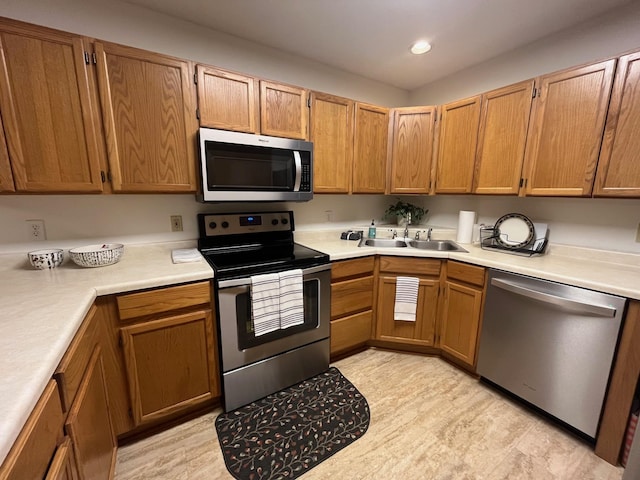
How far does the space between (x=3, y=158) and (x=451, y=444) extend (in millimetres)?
2688

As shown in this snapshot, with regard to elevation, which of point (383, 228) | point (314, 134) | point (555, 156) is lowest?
point (383, 228)

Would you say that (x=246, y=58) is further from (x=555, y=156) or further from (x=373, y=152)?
(x=555, y=156)

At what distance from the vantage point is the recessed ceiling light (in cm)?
201

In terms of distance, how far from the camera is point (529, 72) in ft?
6.73

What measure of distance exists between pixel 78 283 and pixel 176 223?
→ 2.58ft

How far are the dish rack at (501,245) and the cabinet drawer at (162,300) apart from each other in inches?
83.1

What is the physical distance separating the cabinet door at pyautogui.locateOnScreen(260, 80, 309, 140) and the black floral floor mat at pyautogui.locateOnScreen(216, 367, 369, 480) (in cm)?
181

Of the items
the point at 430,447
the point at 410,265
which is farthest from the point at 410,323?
the point at 430,447

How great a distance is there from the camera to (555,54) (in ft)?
6.26

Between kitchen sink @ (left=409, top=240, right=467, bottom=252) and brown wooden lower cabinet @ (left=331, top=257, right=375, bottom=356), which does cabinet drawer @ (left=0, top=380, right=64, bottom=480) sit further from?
kitchen sink @ (left=409, top=240, right=467, bottom=252)

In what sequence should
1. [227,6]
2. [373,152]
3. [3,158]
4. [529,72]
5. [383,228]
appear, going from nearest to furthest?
[3,158]
[227,6]
[529,72]
[373,152]
[383,228]

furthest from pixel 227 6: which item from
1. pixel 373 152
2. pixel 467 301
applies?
pixel 467 301

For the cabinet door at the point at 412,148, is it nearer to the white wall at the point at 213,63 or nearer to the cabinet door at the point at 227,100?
the white wall at the point at 213,63

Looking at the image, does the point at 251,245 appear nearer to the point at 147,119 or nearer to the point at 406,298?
the point at 147,119
